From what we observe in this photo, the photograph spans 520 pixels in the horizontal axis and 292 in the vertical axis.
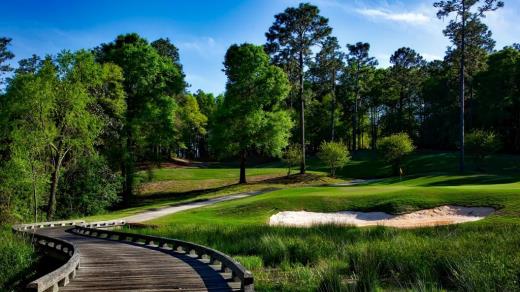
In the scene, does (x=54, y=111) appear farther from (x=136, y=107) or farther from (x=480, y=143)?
(x=480, y=143)

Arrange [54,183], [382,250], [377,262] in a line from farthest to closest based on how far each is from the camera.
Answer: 1. [54,183]
2. [382,250]
3. [377,262]

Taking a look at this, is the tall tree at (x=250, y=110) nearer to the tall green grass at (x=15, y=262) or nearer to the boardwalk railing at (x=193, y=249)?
the boardwalk railing at (x=193, y=249)

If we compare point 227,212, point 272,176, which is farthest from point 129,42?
point 227,212

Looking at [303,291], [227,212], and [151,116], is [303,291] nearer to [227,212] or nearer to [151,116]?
[227,212]

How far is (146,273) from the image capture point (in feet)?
39.0

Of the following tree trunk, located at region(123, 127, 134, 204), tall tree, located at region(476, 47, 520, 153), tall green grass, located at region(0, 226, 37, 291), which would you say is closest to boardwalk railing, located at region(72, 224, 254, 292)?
tall green grass, located at region(0, 226, 37, 291)

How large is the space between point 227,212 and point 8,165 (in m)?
18.1

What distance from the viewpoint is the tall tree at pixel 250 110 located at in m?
47.9

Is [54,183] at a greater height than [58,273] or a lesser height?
greater

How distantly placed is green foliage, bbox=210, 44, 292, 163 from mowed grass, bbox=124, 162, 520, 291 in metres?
19.5

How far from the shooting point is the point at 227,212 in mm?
30250

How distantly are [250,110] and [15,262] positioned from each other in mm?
32949

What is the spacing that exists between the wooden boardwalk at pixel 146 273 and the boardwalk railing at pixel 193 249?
29 cm

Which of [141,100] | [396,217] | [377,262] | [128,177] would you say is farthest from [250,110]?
[377,262]
